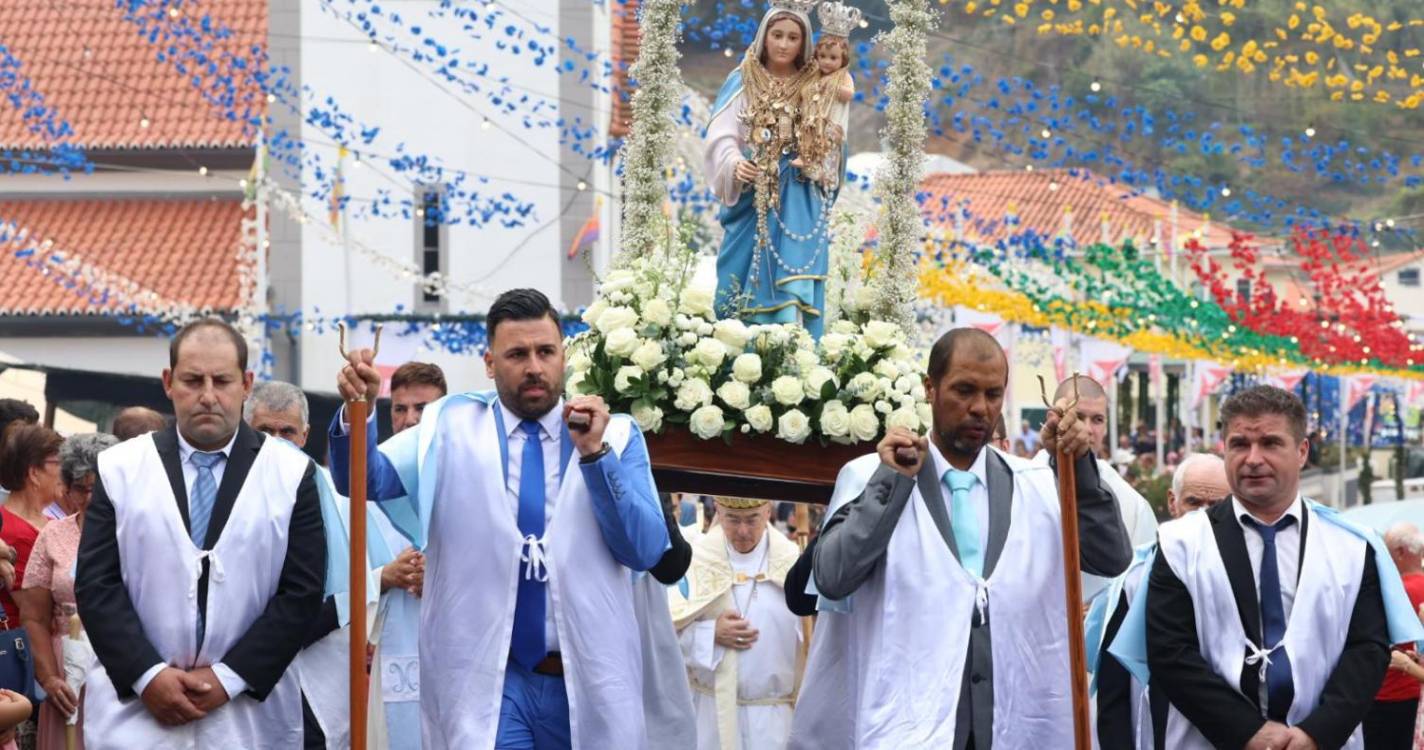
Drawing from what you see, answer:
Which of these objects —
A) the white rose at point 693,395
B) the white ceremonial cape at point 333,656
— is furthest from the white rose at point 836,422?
the white ceremonial cape at point 333,656

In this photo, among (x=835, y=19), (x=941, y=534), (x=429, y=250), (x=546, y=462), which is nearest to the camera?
(x=941, y=534)

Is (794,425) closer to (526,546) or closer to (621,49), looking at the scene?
(526,546)

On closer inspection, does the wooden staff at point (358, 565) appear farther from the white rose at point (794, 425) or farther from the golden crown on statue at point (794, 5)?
the golden crown on statue at point (794, 5)

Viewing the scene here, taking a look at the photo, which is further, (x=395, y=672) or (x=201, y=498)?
(x=395, y=672)

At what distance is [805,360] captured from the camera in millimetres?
9156

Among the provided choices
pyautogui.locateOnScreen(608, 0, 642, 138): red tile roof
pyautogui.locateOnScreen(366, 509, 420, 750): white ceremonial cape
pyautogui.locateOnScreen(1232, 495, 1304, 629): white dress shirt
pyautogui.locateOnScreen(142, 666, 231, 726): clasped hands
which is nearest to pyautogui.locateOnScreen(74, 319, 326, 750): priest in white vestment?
pyautogui.locateOnScreen(142, 666, 231, 726): clasped hands

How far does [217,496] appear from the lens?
719 cm

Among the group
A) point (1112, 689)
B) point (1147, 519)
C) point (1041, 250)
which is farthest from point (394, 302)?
point (1112, 689)

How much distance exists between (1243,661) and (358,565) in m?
2.65

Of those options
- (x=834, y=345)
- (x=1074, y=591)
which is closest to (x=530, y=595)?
(x=1074, y=591)

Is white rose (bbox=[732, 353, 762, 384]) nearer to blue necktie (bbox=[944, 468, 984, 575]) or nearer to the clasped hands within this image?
blue necktie (bbox=[944, 468, 984, 575])

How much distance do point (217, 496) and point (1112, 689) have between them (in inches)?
112

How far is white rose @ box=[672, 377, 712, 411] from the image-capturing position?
8797mm

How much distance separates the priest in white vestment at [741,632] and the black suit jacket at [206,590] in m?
3.93
